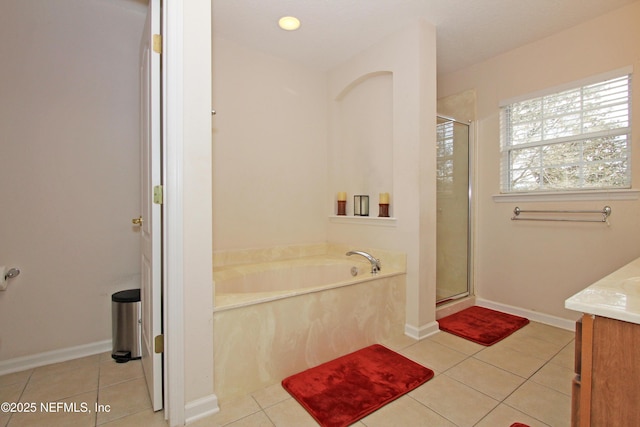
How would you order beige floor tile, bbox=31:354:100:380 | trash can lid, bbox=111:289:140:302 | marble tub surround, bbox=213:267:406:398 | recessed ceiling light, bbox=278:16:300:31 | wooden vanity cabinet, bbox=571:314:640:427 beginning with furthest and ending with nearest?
recessed ceiling light, bbox=278:16:300:31 → trash can lid, bbox=111:289:140:302 → beige floor tile, bbox=31:354:100:380 → marble tub surround, bbox=213:267:406:398 → wooden vanity cabinet, bbox=571:314:640:427

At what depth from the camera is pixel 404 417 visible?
1402 mm

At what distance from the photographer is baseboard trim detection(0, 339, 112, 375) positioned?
1.79 m

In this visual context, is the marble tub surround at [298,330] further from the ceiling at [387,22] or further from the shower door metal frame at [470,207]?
the ceiling at [387,22]

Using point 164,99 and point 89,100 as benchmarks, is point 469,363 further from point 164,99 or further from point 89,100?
point 89,100

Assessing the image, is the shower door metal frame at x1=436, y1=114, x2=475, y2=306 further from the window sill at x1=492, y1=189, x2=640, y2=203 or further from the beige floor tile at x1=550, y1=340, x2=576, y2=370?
the beige floor tile at x1=550, y1=340, x2=576, y2=370

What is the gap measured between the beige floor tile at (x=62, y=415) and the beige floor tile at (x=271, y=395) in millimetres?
735

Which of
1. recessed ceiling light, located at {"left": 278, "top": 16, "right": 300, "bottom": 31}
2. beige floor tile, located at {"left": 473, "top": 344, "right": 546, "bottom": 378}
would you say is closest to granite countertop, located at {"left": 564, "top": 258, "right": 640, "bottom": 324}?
beige floor tile, located at {"left": 473, "top": 344, "right": 546, "bottom": 378}

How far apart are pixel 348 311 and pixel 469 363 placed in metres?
0.81

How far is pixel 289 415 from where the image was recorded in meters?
1.42

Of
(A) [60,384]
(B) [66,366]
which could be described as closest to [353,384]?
(A) [60,384]

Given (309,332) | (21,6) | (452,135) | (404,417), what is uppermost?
(21,6)

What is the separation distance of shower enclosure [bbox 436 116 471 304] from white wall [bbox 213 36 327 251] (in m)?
1.13

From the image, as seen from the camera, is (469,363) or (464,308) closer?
(469,363)

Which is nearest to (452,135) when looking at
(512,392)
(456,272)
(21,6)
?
(456,272)
